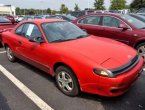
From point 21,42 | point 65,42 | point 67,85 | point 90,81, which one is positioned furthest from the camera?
point 21,42

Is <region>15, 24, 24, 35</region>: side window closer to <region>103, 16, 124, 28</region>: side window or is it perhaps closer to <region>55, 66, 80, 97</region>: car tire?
<region>55, 66, 80, 97</region>: car tire

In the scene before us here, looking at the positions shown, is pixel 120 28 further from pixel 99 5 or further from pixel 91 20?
pixel 99 5

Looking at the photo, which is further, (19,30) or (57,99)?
(19,30)

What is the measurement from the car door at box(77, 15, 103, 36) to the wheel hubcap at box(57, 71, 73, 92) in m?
3.46

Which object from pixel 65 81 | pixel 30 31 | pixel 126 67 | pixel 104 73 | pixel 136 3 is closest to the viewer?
pixel 104 73

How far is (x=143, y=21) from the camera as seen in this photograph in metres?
6.84

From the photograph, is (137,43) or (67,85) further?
(137,43)

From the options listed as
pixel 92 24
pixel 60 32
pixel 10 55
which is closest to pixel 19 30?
pixel 10 55

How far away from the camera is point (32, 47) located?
4.83m

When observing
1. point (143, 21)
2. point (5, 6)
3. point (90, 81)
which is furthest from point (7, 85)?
point (5, 6)

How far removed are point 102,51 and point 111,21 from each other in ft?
10.6

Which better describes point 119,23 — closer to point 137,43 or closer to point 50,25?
point 137,43

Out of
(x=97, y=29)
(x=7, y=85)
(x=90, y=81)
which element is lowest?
(x=7, y=85)

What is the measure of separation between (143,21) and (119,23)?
0.93 metres
